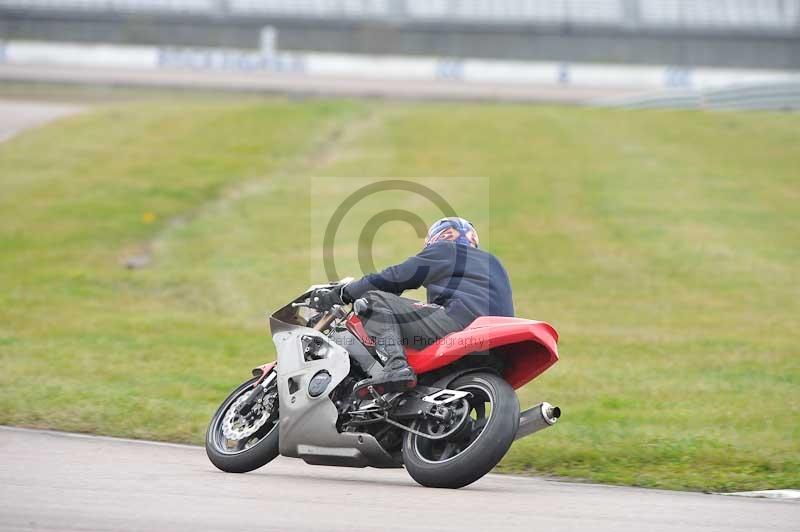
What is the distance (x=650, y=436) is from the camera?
8711 millimetres

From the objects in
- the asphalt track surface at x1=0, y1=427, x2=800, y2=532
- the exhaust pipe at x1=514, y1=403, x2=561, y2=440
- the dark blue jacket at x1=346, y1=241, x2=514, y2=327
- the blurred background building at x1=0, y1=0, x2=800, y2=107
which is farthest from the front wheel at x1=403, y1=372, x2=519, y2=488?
the blurred background building at x1=0, y1=0, x2=800, y2=107

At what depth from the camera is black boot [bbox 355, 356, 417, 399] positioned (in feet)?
23.1

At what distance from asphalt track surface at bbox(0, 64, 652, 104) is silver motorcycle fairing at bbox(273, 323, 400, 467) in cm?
3668

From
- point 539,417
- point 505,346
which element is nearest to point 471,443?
point 539,417

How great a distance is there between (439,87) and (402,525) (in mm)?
42513

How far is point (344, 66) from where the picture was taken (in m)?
49.2

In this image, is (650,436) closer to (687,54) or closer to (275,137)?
(275,137)

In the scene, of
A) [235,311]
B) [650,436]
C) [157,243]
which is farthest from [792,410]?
[157,243]

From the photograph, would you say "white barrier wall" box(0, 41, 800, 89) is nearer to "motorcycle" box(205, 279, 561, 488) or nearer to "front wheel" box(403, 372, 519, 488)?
"motorcycle" box(205, 279, 561, 488)

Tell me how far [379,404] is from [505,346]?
36.3 inches

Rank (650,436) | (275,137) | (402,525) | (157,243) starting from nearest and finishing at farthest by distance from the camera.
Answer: (402,525)
(650,436)
(157,243)
(275,137)

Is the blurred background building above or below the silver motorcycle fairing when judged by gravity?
above

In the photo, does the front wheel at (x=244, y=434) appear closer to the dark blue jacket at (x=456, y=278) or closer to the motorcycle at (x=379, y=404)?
the motorcycle at (x=379, y=404)

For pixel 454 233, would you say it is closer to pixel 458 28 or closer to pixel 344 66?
pixel 344 66
